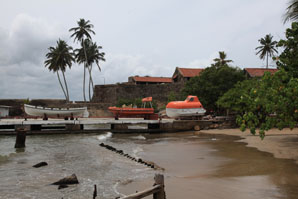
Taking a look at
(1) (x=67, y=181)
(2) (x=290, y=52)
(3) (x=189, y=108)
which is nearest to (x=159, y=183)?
(1) (x=67, y=181)

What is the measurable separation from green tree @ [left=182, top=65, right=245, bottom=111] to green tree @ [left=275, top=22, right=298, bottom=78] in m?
16.2

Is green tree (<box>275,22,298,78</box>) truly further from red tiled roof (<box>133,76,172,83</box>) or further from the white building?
red tiled roof (<box>133,76,172,83</box>)

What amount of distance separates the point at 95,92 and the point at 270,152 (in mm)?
48286

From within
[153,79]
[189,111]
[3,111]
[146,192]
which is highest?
[153,79]

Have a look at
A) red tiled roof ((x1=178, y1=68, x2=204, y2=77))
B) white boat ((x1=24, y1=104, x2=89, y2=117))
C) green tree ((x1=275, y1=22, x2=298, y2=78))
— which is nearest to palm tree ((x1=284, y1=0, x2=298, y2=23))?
green tree ((x1=275, y1=22, x2=298, y2=78))

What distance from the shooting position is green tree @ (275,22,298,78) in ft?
44.4

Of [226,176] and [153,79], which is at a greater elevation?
[153,79]

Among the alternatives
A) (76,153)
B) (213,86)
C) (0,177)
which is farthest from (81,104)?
(0,177)

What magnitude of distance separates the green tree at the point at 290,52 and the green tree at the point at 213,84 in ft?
53.2

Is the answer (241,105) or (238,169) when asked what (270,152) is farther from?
(241,105)

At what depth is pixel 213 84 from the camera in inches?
1256

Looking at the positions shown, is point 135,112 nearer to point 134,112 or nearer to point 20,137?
point 134,112

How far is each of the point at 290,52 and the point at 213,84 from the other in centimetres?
1757

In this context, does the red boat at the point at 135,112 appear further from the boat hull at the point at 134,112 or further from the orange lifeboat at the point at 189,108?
the orange lifeboat at the point at 189,108
